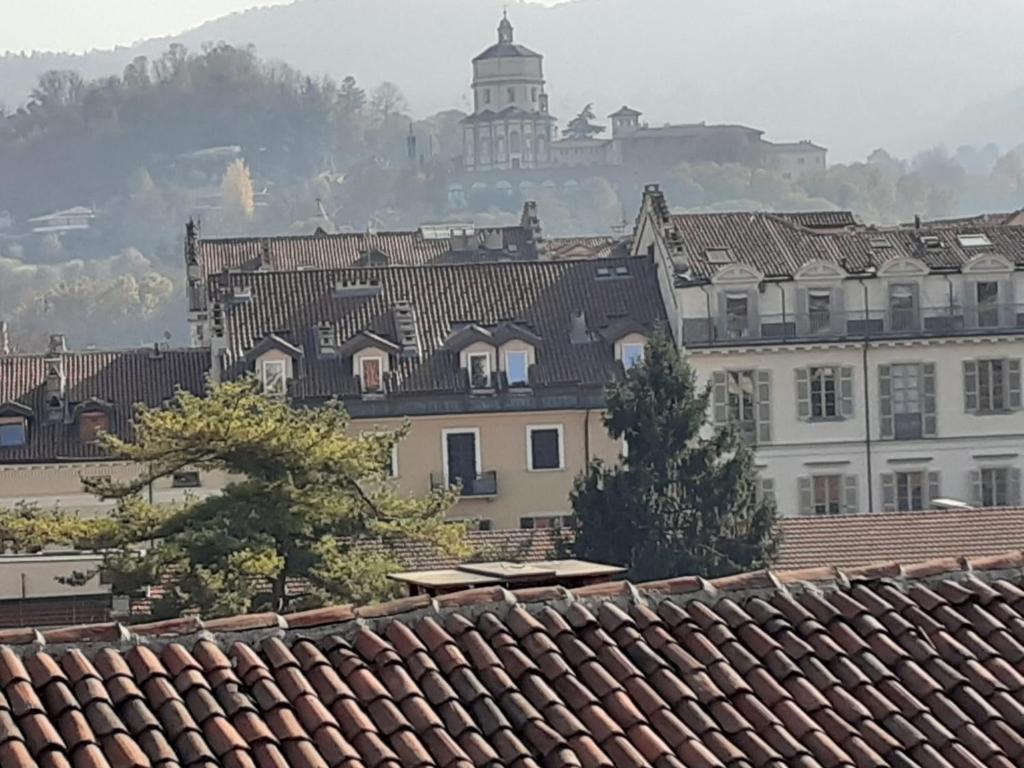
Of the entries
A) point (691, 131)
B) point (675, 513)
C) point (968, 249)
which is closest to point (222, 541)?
point (675, 513)

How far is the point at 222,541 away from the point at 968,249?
26.2 metres

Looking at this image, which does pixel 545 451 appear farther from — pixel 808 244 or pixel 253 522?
pixel 253 522

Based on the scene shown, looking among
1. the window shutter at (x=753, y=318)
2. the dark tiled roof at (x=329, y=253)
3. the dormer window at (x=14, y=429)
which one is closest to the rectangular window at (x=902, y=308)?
the window shutter at (x=753, y=318)

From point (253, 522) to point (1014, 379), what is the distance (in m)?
24.0

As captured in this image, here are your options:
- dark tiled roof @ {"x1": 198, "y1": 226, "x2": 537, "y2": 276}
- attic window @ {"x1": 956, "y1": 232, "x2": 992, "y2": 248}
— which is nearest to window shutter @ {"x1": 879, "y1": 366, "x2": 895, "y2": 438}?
attic window @ {"x1": 956, "y1": 232, "x2": 992, "y2": 248}

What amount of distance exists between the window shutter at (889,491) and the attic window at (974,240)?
17.9 feet

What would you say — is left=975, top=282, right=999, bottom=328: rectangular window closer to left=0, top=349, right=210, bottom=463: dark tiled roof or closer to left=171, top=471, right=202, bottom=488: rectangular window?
left=0, top=349, right=210, bottom=463: dark tiled roof

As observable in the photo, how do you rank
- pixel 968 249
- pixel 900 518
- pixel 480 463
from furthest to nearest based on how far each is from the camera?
pixel 968 249
pixel 480 463
pixel 900 518

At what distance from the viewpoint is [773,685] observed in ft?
34.0

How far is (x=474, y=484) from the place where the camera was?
47156 millimetres

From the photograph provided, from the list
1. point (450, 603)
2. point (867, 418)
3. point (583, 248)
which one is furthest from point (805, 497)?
point (450, 603)

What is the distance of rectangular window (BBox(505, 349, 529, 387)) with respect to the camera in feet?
159

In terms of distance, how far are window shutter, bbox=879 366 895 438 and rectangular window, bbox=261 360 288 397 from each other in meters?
10.8

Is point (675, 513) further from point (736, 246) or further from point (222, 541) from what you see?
point (736, 246)
